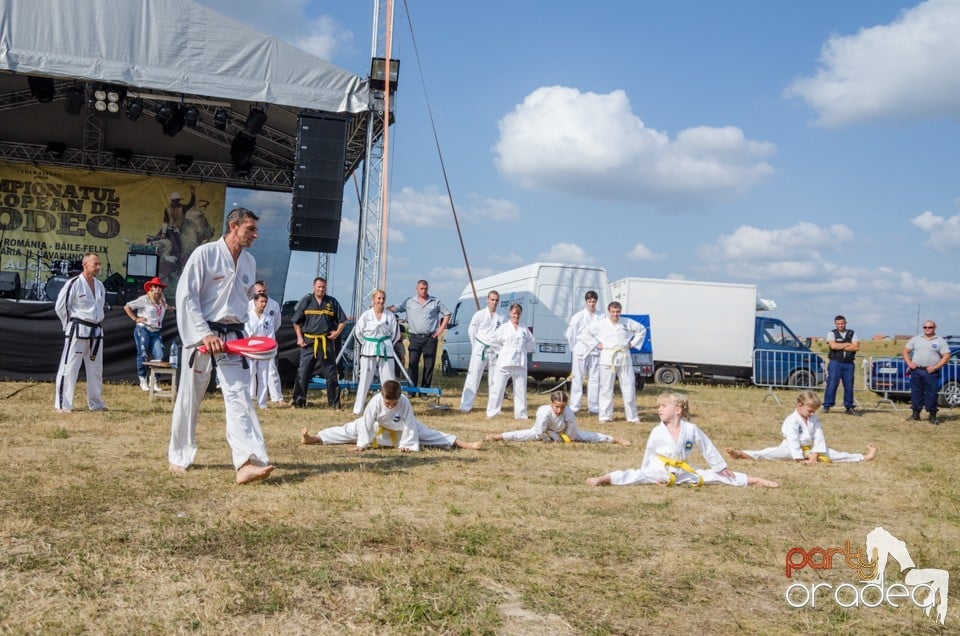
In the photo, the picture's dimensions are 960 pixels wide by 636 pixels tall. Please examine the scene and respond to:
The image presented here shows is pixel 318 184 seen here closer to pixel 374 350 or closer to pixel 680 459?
pixel 374 350

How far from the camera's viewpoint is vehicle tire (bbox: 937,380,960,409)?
1578cm

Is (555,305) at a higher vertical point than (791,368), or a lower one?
higher

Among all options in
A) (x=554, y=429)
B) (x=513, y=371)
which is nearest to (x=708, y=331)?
(x=513, y=371)

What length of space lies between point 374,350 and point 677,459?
192 inches

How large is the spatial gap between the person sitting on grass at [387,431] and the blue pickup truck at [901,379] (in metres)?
11.8

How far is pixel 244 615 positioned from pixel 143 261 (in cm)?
1556

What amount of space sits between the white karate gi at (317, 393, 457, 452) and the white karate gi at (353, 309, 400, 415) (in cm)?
263

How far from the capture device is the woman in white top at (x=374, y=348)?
33.2 feet

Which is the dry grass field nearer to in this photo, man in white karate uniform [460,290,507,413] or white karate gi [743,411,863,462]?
white karate gi [743,411,863,462]

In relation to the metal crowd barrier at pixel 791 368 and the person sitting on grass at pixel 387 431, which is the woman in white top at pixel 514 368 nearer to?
the person sitting on grass at pixel 387 431

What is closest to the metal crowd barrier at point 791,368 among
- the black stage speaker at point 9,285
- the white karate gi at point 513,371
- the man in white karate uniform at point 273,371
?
the white karate gi at point 513,371

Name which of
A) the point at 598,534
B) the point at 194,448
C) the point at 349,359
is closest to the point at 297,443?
the point at 194,448

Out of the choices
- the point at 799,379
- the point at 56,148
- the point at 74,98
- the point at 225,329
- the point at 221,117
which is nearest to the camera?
the point at 225,329

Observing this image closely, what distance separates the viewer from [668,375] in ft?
64.1
